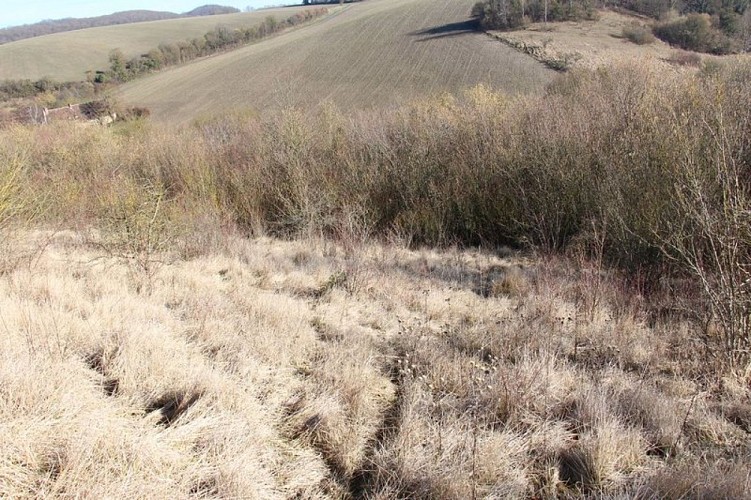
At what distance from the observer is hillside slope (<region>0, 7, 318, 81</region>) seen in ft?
189

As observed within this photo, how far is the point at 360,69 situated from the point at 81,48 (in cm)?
4840

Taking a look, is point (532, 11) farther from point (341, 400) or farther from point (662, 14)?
point (341, 400)

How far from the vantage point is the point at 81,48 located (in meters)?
66.8

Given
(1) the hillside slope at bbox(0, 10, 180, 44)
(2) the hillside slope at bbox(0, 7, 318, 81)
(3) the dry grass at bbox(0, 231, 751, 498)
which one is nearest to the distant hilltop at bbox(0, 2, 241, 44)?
(1) the hillside slope at bbox(0, 10, 180, 44)

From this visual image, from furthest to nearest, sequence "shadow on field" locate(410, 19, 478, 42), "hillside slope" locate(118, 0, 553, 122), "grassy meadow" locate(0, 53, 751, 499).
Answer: "shadow on field" locate(410, 19, 478, 42) → "hillside slope" locate(118, 0, 553, 122) → "grassy meadow" locate(0, 53, 751, 499)

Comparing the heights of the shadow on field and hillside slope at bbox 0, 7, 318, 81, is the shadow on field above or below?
below

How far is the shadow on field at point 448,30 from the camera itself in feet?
156

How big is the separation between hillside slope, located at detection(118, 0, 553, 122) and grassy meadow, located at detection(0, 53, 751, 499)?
87.1 feet

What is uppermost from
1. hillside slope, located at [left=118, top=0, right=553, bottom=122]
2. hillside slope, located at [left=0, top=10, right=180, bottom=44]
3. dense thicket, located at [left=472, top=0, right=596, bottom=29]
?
hillside slope, located at [left=0, top=10, right=180, bottom=44]

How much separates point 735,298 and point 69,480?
4.47 meters

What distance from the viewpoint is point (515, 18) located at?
4647 centimetres

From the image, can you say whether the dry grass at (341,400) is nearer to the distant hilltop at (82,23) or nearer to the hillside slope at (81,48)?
the hillside slope at (81,48)

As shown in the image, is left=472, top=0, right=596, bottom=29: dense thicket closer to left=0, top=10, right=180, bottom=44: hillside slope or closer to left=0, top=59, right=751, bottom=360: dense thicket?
left=0, top=59, right=751, bottom=360: dense thicket

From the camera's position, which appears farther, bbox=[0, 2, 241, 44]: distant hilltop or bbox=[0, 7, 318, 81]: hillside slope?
bbox=[0, 2, 241, 44]: distant hilltop
